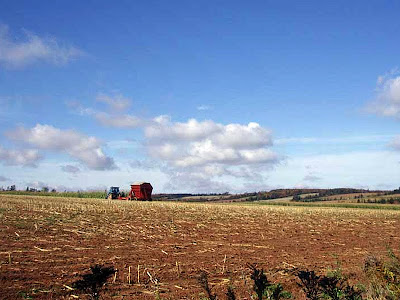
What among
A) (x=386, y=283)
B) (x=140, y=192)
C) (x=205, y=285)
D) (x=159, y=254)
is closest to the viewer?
(x=386, y=283)

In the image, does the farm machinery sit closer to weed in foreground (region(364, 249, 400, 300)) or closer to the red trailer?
the red trailer

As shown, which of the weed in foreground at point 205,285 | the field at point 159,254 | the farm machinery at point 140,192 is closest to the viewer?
the weed in foreground at point 205,285

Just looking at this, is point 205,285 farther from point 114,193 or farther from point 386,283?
point 114,193

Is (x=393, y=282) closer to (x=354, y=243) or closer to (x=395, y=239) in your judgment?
(x=354, y=243)

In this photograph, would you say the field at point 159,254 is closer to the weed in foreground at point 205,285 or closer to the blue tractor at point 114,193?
the weed in foreground at point 205,285

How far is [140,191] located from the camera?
67.4 meters

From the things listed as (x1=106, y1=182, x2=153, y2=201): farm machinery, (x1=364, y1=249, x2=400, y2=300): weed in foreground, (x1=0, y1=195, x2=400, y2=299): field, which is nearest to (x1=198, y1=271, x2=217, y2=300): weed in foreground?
(x1=0, y1=195, x2=400, y2=299): field

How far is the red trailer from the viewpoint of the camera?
6731 centimetres

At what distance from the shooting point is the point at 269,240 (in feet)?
58.9

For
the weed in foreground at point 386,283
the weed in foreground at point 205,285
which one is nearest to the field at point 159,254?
the weed in foreground at point 205,285

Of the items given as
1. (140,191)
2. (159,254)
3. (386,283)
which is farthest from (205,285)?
(140,191)

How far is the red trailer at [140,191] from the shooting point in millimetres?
67312

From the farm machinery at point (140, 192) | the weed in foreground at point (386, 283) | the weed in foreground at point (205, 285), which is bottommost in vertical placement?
the weed in foreground at point (205, 285)

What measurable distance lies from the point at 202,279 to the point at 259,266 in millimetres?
2822
